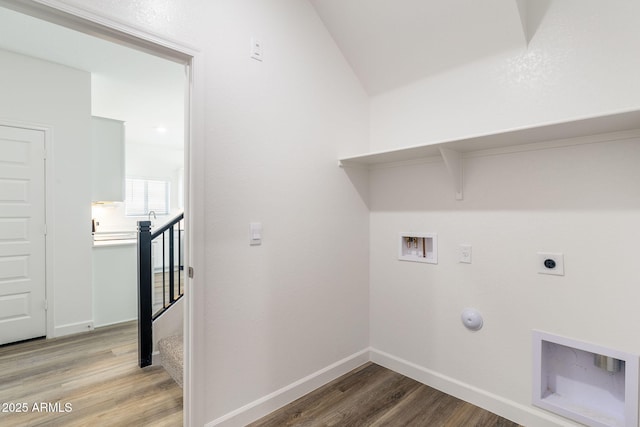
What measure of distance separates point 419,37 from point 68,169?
362cm

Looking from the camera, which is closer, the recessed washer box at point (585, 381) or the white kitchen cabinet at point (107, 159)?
the recessed washer box at point (585, 381)

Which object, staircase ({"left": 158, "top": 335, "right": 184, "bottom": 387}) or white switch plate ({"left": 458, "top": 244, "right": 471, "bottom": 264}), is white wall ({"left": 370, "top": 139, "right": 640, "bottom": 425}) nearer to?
white switch plate ({"left": 458, "top": 244, "right": 471, "bottom": 264})

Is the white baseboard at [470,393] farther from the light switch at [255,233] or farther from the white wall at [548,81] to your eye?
the white wall at [548,81]

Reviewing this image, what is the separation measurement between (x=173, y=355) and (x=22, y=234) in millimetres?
2122

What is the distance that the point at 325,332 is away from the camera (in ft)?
7.59

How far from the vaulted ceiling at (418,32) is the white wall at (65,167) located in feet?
9.31

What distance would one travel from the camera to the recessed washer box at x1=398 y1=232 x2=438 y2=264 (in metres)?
2.23

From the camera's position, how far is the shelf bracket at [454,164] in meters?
1.96

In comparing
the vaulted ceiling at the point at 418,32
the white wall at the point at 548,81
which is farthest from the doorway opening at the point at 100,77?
the white wall at the point at 548,81

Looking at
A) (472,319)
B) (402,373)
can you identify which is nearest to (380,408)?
(402,373)

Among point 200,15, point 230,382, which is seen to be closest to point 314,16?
point 200,15

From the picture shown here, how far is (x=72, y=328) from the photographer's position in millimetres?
3289

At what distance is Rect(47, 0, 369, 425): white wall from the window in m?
5.75

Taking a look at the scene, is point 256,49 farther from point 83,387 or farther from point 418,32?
point 83,387
